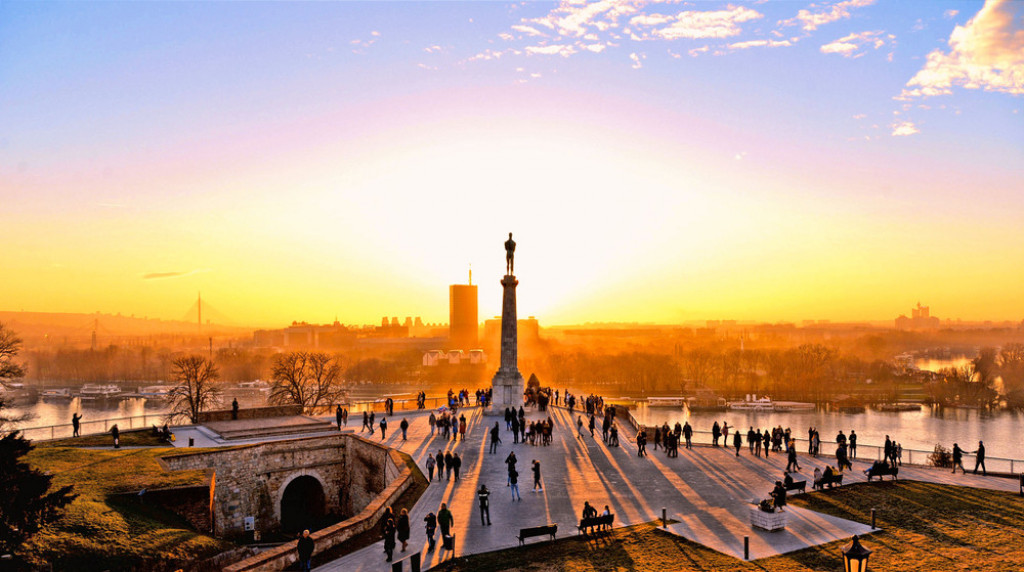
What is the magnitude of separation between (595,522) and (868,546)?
20.2 ft

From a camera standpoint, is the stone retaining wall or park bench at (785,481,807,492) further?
park bench at (785,481,807,492)

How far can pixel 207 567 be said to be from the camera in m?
16.9

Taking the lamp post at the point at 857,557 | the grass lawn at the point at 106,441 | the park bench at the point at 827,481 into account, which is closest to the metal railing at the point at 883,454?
the park bench at the point at 827,481

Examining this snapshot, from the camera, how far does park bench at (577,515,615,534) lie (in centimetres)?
1514

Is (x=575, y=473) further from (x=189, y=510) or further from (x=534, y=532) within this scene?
(x=189, y=510)

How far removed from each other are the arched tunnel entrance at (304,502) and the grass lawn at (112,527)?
6.66m

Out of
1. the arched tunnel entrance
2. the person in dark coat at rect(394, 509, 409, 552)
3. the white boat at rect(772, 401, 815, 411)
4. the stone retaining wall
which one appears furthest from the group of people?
the white boat at rect(772, 401, 815, 411)

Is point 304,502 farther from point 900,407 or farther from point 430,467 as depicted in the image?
point 900,407

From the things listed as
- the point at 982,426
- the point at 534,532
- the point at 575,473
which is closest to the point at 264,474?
the point at 575,473

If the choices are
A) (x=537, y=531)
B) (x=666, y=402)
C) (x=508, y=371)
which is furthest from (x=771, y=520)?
(x=666, y=402)

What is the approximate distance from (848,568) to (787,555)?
454cm

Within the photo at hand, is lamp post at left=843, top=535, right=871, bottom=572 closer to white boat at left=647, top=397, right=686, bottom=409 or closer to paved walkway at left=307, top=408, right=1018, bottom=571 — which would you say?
paved walkway at left=307, top=408, right=1018, bottom=571

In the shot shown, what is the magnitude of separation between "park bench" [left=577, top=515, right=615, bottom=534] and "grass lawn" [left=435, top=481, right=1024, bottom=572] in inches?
10.9

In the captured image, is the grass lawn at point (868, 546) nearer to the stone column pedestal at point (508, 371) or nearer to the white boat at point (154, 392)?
the stone column pedestal at point (508, 371)
